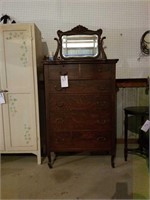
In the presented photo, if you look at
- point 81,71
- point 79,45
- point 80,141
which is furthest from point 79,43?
point 80,141

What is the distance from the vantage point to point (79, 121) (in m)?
2.47

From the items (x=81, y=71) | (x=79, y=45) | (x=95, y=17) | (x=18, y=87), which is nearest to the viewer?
(x=81, y=71)

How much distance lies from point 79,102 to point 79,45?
74 centimetres

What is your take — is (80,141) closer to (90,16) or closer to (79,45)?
(79,45)

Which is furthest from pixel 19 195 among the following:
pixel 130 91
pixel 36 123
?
pixel 130 91

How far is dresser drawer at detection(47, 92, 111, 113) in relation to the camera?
2.43 metres

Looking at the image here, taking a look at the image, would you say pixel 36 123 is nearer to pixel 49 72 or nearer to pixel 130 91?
pixel 49 72

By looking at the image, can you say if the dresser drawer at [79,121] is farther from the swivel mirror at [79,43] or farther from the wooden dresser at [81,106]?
the swivel mirror at [79,43]

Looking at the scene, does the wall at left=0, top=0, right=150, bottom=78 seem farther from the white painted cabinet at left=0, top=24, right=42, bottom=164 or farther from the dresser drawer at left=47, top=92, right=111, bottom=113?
the dresser drawer at left=47, top=92, right=111, bottom=113

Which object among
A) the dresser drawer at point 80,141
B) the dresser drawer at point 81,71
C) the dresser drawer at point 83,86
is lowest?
the dresser drawer at point 80,141

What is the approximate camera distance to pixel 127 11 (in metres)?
2.92

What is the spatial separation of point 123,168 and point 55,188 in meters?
0.82

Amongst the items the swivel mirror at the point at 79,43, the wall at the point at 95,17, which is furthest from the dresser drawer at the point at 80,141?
the wall at the point at 95,17

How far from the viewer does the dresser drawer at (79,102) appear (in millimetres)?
2430
